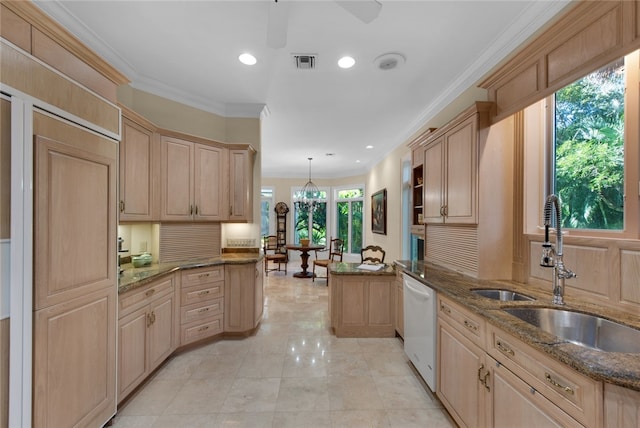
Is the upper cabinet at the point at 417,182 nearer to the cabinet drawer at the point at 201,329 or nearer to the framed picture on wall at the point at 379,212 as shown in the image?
the framed picture on wall at the point at 379,212

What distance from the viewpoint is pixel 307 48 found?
2.30 metres

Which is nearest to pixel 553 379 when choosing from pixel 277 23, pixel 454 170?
pixel 454 170

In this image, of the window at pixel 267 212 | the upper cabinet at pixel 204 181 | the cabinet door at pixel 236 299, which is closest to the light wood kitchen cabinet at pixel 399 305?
the cabinet door at pixel 236 299

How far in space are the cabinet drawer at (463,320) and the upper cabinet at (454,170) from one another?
72 cm

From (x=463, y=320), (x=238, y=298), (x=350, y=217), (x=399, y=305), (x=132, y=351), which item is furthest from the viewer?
(x=350, y=217)

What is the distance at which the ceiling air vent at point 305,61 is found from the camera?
2.40 m

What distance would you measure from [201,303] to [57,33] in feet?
8.06

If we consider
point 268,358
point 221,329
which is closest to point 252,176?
point 221,329

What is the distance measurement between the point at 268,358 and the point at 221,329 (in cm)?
74

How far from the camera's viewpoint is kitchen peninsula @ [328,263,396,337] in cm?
319

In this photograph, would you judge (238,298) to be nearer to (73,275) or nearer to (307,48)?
(73,275)

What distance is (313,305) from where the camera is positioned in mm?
4469

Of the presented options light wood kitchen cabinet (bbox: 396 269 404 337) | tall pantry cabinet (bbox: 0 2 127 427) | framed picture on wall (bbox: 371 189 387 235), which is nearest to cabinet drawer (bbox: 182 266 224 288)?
tall pantry cabinet (bbox: 0 2 127 427)

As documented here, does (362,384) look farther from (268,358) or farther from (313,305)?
(313,305)
